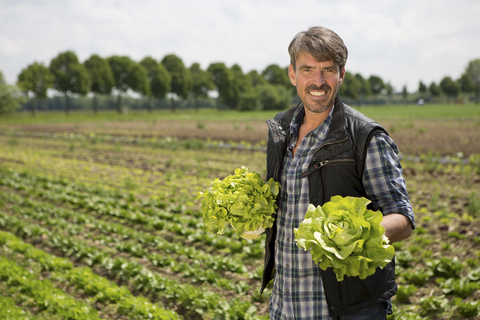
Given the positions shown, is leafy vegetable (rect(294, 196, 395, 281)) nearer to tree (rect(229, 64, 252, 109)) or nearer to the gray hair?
the gray hair

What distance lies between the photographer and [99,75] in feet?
197

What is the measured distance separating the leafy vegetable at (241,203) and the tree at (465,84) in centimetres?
11550

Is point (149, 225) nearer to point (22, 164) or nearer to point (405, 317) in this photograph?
point (405, 317)

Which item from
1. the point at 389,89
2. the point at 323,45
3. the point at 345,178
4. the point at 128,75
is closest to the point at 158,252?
the point at 345,178

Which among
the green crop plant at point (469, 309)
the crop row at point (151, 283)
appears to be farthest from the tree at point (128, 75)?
the green crop plant at point (469, 309)

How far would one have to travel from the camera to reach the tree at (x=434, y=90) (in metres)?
104

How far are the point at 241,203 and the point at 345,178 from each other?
659mm

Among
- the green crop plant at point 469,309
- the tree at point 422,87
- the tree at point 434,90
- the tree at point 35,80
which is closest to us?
the green crop plant at point 469,309

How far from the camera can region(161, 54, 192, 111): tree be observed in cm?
7212

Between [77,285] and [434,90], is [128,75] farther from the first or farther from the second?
[434,90]

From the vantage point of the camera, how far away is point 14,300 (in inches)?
179

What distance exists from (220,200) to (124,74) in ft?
221

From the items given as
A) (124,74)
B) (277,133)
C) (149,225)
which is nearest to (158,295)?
(149,225)

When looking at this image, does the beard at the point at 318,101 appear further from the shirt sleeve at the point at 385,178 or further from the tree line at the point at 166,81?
the tree line at the point at 166,81
